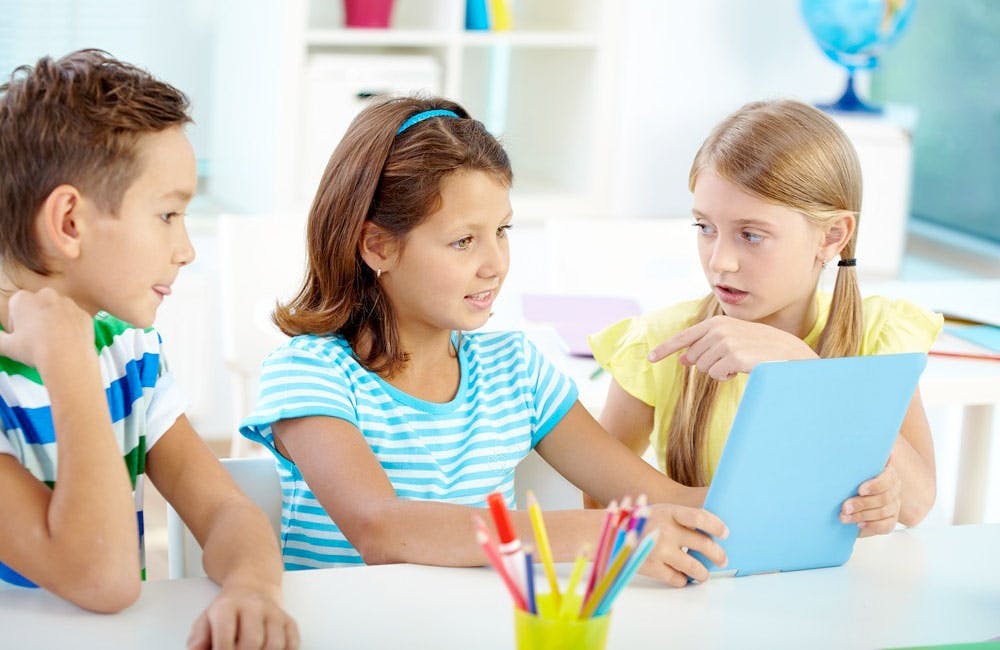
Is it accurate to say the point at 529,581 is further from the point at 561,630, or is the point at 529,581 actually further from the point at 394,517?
the point at 394,517

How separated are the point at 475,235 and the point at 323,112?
5.98ft

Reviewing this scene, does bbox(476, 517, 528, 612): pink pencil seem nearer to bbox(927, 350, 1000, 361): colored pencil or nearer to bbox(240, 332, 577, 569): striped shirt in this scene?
bbox(240, 332, 577, 569): striped shirt

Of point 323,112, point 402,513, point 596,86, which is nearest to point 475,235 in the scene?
point 402,513

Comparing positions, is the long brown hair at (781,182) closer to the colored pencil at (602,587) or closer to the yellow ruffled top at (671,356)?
the yellow ruffled top at (671,356)

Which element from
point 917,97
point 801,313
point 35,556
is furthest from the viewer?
point 917,97

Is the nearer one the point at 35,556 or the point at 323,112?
the point at 35,556

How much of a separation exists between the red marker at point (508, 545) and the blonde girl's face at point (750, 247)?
28.7 inches

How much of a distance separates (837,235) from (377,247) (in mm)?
542

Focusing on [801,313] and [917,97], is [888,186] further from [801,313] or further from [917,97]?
[801,313]

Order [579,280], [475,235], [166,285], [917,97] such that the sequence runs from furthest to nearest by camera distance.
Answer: [917,97], [579,280], [475,235], [166,285]

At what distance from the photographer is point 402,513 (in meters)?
1.19

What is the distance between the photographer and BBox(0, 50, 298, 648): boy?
103cm

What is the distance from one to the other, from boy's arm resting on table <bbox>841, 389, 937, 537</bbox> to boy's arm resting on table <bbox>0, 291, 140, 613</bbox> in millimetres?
623

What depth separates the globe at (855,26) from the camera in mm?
3188
